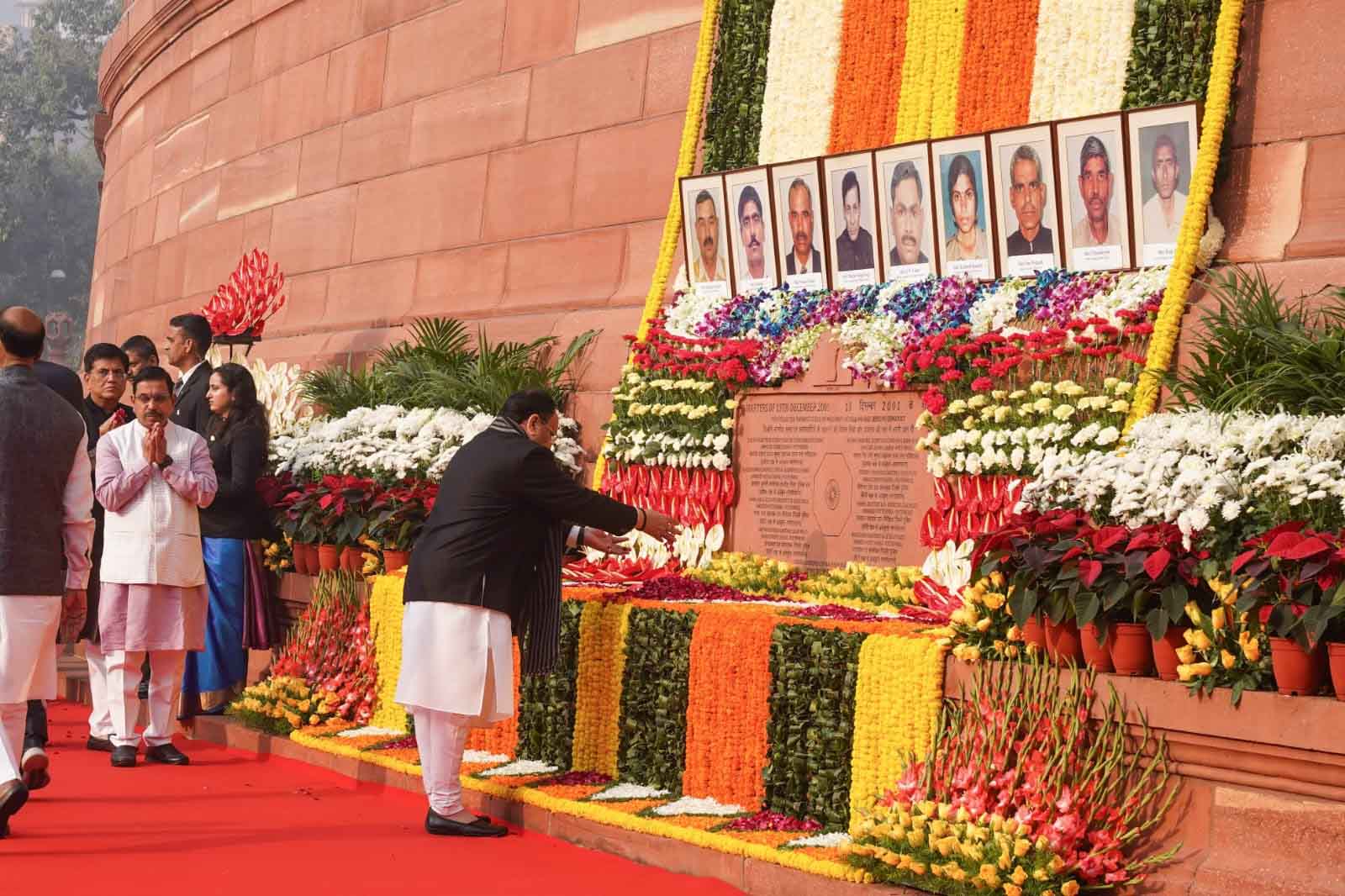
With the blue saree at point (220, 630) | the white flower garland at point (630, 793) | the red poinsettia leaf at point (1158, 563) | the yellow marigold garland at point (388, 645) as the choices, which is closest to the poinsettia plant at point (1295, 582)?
the red poinsettia leaf at point (1158, 563)

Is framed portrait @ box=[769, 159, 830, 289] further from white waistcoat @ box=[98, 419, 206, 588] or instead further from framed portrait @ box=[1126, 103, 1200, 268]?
white waistcoat @ box=[98, 419, 206, 588]

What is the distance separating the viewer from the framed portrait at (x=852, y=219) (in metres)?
8.81

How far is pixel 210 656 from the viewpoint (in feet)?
31.2

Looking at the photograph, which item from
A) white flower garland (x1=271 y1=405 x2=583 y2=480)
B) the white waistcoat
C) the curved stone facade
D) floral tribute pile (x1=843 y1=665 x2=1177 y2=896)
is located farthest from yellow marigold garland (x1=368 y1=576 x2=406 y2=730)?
floral tribute pile (x1=843 y1=665 x2=1177 y2=896)

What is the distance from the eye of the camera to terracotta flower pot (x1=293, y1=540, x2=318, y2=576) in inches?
383

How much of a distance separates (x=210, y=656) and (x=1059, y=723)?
5.71 m

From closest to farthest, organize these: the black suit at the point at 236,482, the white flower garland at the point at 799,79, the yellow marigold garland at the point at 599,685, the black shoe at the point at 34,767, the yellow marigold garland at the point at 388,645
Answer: the black shoe at the point at 34,767, the yellow marigold garland at the point at 599,685, the yellow marigold garland at the point at 388,645, the black suit at the point at 236,482, the white flower garland at the point at 799,79

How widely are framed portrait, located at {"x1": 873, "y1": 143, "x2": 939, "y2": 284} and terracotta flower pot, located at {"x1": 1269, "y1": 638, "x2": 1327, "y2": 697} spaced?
3939 mm

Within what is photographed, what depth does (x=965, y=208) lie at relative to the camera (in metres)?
8.33

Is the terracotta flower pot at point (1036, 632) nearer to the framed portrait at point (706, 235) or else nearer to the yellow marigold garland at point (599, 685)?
the yellow marigold garland at point (599, 685)

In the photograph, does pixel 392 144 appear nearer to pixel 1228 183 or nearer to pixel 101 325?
pixel 1228 183

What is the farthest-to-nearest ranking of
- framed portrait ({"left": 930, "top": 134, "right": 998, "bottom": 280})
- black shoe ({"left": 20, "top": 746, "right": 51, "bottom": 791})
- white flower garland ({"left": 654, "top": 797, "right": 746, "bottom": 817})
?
framed portrait ({"left": 930, "top": 134, "right": 998, "bottom": 280}), white flower garland ({"left": 654, "top": 797, "right": 746, "bottom": 817}), black shoe ({"left": 20, "top": 746, "right": 51, "bottom": 791})

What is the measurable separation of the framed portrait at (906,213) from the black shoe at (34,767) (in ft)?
15.9

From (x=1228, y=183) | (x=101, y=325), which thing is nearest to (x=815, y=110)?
(x=1228, y=183)
